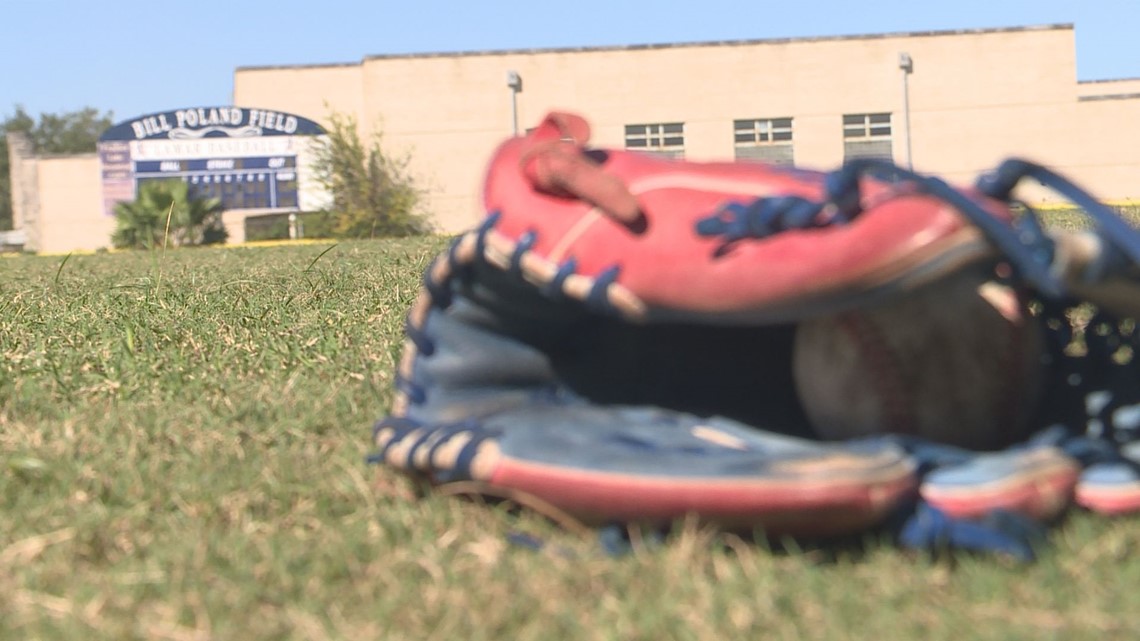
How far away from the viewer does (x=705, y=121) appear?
32.7 metres

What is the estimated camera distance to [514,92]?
32281 mm

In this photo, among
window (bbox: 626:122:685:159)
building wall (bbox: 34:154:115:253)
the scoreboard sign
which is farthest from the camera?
building wall (bbox: 34:154:115:253)

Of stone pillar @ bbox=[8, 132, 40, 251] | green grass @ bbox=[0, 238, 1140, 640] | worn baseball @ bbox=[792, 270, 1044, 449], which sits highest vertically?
stone pillar @ bbox=[8, 132, 40, 251]

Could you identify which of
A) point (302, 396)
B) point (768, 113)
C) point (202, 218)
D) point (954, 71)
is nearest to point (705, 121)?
point (768, 113)

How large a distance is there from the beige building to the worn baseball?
99.1 ft

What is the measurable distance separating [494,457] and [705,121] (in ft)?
103

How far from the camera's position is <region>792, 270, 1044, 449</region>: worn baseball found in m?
1.93

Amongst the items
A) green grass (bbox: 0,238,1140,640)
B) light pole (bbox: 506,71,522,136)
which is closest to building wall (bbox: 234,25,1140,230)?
light pole (bbox: 506,71,522,136)

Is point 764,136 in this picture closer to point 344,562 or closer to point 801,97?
point 801,97

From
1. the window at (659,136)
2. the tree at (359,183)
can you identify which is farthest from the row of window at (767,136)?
the tree at (359,183)

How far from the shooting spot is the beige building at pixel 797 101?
3180 centimetres

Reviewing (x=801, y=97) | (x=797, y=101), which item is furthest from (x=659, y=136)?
(x=801, y=97)

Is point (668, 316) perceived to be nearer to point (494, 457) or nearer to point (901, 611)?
point (494, 457)

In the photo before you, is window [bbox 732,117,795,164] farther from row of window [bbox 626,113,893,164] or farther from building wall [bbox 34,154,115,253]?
building wall [bbox 34,154,115,253]
